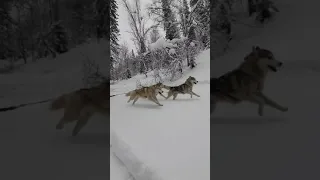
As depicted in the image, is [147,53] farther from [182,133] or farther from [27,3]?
[27,3]

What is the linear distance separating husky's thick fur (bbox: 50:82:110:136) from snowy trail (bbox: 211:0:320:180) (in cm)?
41

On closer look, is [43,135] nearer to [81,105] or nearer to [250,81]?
[81,105]

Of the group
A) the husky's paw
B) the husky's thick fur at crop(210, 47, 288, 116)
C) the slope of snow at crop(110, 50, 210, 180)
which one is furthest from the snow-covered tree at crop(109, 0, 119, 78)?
the husky's thick fur at crop(210, 47, 288, 116)

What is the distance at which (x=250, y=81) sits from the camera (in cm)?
82

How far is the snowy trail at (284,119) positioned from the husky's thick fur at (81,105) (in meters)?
0.41

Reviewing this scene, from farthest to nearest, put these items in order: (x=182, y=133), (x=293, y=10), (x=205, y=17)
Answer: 1. (x=205, y=17)
2. (x=182, y=133)
3. (x=293, y=10)


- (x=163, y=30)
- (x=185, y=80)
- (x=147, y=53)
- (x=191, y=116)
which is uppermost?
(x=163, y=30)

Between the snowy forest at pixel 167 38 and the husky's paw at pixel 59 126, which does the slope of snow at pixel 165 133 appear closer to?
the snowy forest at pixel 167 38

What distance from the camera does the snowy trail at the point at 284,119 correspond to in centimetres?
78

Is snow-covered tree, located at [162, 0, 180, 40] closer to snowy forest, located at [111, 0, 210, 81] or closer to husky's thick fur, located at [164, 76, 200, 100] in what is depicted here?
snowy forest, located at [111, 0, 210, 81]

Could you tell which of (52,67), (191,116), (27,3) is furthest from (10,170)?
(191,116)

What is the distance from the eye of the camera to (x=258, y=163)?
0.81 meters

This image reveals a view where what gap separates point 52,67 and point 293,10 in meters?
0.75

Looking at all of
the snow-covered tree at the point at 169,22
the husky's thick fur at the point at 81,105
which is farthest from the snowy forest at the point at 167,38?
the husky's thick fur at the point at 81,105
